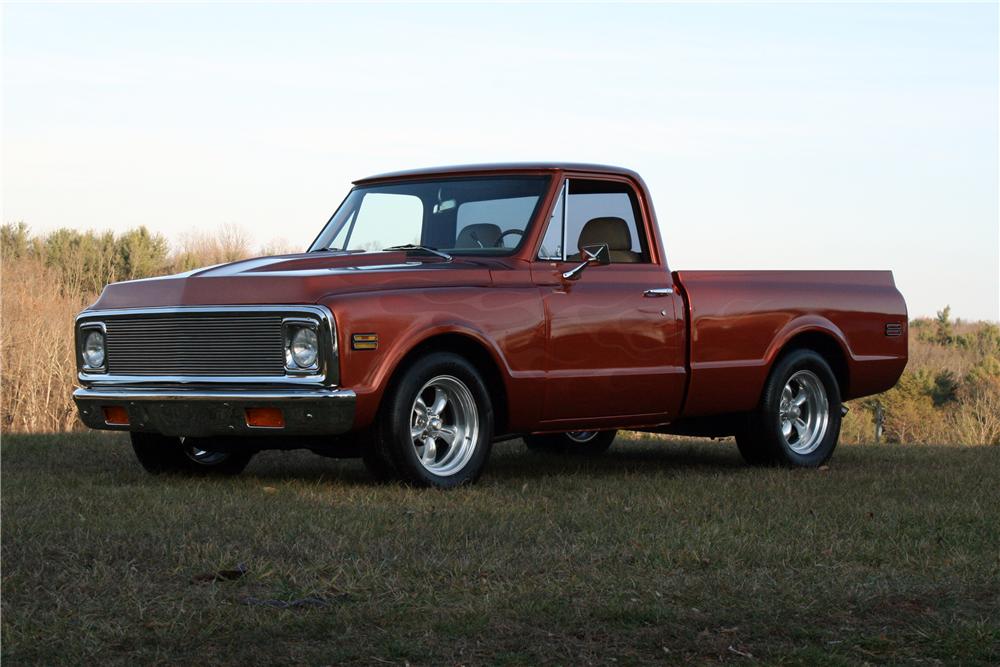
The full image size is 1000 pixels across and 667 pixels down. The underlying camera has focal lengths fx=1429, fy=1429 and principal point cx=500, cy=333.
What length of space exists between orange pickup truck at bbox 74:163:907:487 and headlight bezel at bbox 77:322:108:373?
0.01 m

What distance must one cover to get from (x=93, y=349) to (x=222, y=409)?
131 centimetres

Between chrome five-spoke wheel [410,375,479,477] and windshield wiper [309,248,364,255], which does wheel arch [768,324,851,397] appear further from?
windshield wiper [309,248,364,255]

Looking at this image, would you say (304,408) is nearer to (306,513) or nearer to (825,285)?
(306,513)

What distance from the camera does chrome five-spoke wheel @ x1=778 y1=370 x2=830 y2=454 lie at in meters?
10.8

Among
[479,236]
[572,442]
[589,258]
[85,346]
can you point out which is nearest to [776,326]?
[589,258]

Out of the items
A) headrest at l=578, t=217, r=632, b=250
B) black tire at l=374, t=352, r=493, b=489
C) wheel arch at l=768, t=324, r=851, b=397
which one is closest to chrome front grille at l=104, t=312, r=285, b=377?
black tire at l=374, t=352, r=493, b=489

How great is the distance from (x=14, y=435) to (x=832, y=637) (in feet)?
30.5

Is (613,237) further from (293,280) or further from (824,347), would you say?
(293,280)

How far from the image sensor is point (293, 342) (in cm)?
788

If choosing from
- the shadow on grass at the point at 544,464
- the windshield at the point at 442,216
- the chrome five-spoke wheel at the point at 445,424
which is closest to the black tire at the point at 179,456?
the shadow on grass at the point at 544,464

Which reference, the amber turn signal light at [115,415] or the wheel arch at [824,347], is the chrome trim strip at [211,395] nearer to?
the amber turn signal light at [115,415]

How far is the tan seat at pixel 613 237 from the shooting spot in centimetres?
952

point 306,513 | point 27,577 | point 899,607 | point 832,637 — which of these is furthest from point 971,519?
point 27,577

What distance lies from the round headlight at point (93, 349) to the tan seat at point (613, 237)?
10.3ft
